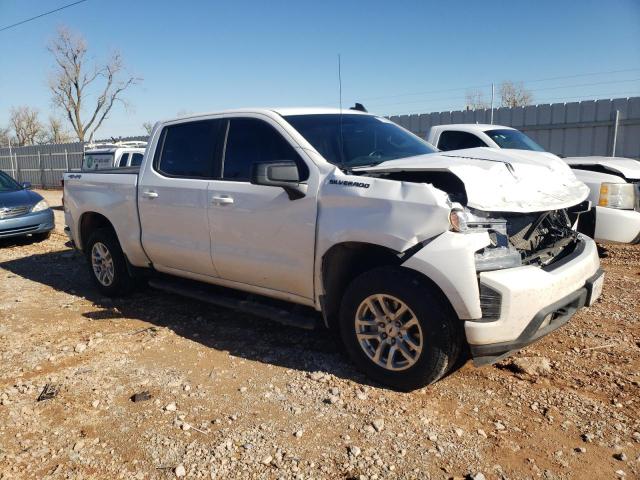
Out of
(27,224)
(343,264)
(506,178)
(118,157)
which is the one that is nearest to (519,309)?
(506,178)

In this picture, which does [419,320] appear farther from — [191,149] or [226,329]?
[191,149]

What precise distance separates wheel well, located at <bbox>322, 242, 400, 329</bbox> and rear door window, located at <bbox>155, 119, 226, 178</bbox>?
1.46m

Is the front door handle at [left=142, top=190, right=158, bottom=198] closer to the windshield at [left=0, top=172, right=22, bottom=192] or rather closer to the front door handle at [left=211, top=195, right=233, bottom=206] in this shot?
the front door handle at [left=211, top=195, right=233, bottom=206]

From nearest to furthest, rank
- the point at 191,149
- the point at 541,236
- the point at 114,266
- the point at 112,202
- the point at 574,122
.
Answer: the point at 541,236
the point at 191,149
the point at 112,202
the point at 114,266
the point at 574,122

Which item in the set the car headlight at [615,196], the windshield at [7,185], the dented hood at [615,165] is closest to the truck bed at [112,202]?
the windshield at [7,185]

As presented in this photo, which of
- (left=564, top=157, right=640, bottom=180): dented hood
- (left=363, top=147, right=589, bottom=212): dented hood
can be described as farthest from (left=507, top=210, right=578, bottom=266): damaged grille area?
(left=564, top=157, right=640, bottom=180): dented hood

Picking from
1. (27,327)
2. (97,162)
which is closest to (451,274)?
(27,327)

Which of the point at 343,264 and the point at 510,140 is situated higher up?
the point at 510,140

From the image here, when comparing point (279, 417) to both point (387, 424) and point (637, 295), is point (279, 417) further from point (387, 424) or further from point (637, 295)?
point (637, 295)

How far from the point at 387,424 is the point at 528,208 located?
158 cm

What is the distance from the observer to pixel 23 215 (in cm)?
956

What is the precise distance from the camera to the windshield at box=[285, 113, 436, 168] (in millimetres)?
4051

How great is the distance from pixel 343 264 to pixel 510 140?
5312mm

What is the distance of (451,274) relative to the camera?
312cm
